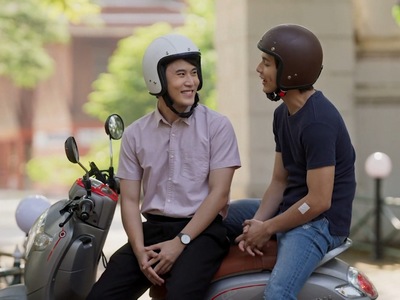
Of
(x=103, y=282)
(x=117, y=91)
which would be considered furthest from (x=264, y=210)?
(x=117, y=91)

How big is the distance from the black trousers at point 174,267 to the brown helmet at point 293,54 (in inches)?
26.5

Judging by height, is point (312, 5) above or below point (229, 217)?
above

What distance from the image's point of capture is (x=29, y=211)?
18.6 feet

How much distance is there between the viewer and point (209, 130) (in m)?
4.15

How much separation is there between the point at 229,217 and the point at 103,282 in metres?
0.65

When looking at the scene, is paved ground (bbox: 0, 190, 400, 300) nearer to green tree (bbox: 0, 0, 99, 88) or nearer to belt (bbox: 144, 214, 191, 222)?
belt (bbox: 144, 214, 191, 222)

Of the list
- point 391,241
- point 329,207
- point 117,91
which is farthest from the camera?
point 117,91

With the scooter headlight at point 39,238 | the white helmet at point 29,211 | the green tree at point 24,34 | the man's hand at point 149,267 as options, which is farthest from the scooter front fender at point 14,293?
the green tree at point 24,34

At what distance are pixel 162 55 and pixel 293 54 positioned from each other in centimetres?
55

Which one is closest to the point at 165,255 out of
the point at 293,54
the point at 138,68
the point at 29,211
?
the point at 293,54

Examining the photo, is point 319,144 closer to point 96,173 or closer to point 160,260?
point 160,260

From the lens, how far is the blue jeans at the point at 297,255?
3.85 meters

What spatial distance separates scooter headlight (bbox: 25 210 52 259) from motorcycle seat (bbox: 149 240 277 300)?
1.70 feet

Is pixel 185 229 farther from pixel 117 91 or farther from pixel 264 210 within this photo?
pixel 117 91
